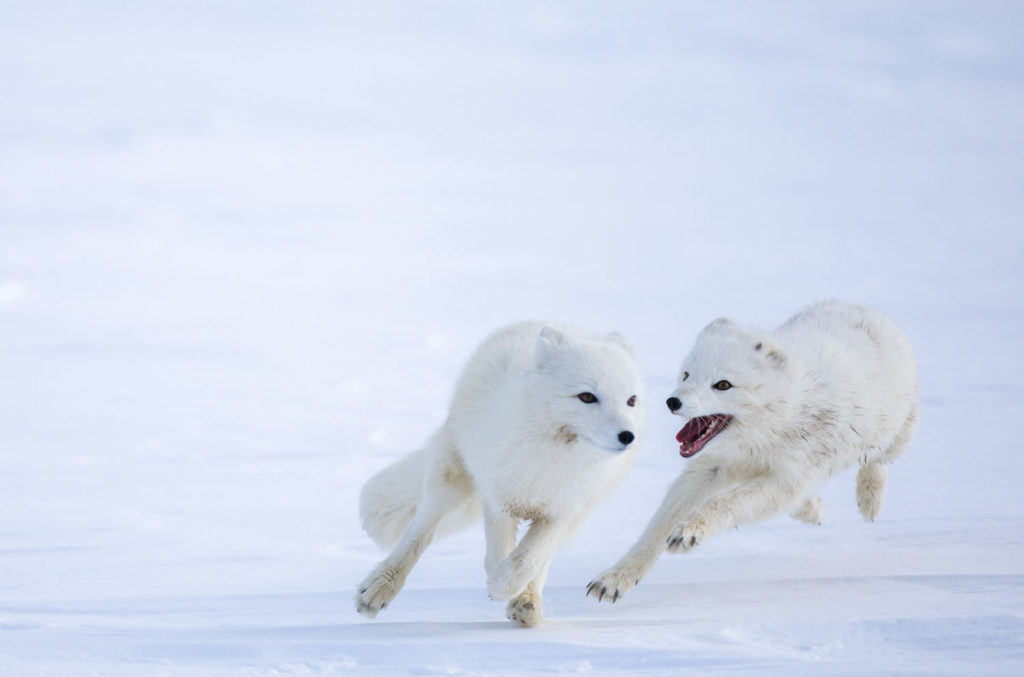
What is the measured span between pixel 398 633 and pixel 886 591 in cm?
234

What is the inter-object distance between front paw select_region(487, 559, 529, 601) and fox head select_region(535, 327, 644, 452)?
0.57 metres

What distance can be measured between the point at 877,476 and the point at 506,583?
226cm

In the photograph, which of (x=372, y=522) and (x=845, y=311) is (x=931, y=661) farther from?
(x=372, y=522)

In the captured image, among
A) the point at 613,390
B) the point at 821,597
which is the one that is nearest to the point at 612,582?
the point at 613,390

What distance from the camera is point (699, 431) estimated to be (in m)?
5.91

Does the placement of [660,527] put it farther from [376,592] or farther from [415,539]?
[376,592]

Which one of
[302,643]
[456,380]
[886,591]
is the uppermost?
[456,380]

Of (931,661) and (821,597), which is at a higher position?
(931,661)

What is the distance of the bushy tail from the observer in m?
6.69

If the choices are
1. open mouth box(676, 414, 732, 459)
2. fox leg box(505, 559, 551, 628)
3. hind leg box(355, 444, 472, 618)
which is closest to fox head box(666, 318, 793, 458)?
open mouth box(676, 414, 732, 459)

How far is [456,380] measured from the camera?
6.44 metres

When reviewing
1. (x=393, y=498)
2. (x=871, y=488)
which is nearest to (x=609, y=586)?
(x=393, y=498)

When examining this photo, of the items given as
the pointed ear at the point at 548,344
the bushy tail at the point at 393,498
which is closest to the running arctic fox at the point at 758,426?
the pointed ear at the point at 548,344

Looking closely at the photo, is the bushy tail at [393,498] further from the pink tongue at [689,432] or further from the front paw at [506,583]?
the pink tongue at [689,432]
